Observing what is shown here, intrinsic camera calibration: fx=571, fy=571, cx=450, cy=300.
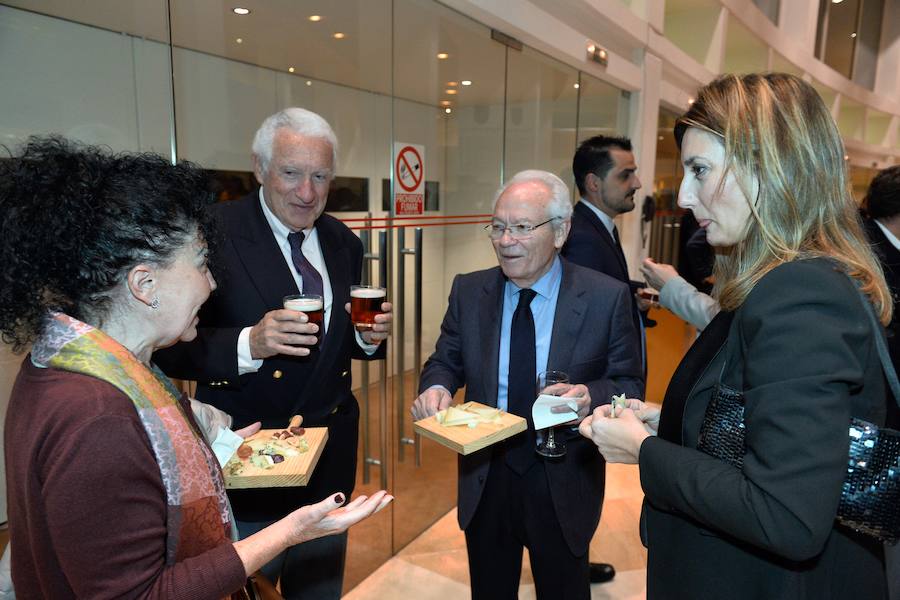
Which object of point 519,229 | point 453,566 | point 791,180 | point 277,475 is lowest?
point 453,566

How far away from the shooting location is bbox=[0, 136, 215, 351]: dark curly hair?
94 cm

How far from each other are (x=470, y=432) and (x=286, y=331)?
2.03 ft

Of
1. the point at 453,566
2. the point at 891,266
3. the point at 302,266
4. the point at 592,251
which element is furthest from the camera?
the point at 453,566

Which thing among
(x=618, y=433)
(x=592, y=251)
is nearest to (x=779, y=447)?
(x=618, y=433)

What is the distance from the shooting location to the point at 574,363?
6.38 feet

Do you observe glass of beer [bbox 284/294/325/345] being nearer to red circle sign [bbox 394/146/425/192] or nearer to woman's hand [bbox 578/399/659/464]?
woman's hand [bbox 578/399/659/464]

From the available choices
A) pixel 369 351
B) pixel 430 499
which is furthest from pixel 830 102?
pixel 369 351

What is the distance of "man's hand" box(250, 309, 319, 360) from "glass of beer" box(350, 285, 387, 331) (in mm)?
245

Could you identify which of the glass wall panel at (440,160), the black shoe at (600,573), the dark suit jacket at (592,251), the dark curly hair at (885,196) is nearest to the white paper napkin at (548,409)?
the dark suit jacket at (592,251)

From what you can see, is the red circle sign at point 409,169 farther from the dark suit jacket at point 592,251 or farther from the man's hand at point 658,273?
the man's hand at point 658,273

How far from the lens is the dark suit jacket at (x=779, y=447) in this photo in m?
0.90

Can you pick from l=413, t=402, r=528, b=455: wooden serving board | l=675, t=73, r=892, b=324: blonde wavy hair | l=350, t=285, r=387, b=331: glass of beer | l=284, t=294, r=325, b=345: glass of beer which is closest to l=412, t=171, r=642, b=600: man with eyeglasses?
l=413, t=402, r=528, b=455: wooden serving board

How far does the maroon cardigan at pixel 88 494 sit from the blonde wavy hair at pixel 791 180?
1.10 metres

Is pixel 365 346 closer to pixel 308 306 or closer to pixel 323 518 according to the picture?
pixel 308 306
